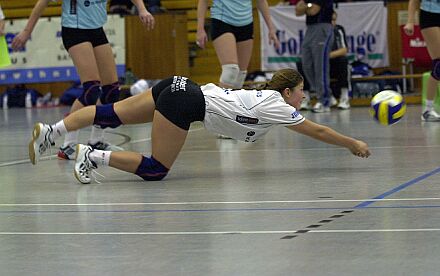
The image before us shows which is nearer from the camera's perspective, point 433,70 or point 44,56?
point 433,70

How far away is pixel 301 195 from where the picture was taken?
6305mm

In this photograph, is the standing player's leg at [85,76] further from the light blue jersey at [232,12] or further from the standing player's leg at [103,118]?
the light blue jersey at [232,12]

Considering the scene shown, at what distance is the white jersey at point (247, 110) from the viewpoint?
701 centimetres

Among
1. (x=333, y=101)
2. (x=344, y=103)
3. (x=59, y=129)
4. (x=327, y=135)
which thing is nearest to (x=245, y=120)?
(x=327, y=135)

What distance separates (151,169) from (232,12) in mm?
3491

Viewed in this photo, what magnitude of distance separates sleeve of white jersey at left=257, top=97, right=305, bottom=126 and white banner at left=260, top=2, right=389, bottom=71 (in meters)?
10.8

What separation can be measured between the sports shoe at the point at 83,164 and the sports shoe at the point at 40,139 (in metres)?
0.58

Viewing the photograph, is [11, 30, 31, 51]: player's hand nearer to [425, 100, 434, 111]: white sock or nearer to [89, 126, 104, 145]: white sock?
[89, 126, 104, 145]: white sock

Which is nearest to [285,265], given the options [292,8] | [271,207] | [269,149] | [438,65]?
[271,207]

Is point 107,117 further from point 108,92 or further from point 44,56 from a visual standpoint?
point 44,56

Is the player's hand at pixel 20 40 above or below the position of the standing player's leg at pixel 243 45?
above

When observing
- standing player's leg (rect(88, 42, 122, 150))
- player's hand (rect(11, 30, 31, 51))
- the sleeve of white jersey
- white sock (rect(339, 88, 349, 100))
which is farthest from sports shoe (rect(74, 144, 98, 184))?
white sock (rect(339, 88, 349, 100))

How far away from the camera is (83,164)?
711cm

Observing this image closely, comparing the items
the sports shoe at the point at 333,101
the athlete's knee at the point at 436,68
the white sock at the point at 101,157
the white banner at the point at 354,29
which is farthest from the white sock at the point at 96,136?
the white banner at the point at 354,29
